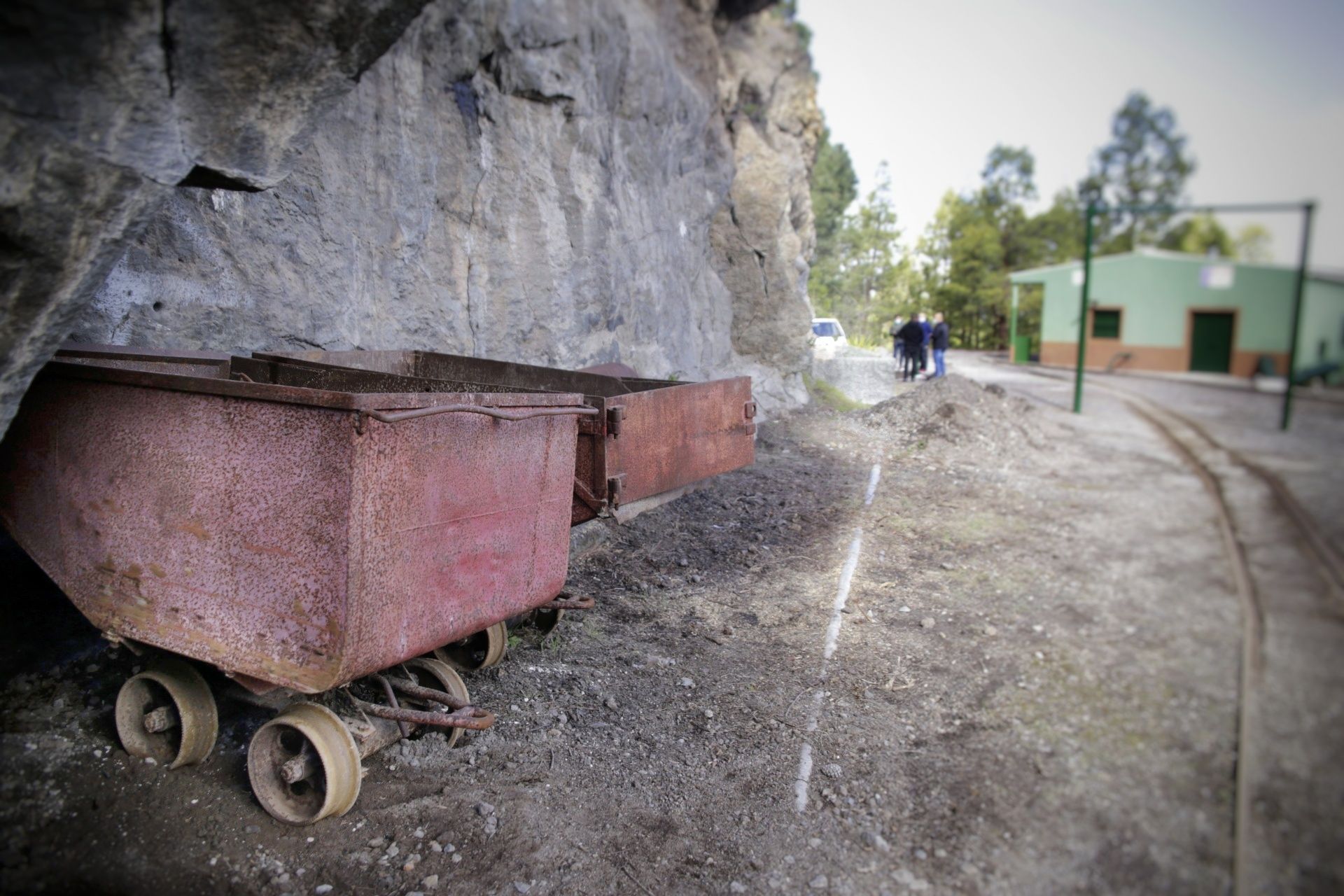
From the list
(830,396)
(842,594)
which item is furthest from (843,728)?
(830,396)

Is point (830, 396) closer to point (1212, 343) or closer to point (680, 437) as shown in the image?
point (680, 437)

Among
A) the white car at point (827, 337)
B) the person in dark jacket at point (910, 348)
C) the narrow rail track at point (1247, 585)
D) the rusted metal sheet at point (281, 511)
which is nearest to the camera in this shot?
the narrow rail track at point (1247, 585)

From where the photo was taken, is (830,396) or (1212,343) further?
(830,396)

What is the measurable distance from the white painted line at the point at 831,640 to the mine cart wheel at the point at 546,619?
1432mm

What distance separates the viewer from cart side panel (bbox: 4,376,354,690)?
2391 millimetres

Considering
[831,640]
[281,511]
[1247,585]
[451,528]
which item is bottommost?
[831,640]

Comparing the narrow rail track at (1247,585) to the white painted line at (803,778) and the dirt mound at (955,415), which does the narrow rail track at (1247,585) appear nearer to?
the dirt mound at (955,415)

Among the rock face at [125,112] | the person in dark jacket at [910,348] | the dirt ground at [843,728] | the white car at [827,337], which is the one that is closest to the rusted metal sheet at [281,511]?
the rock face at [125,112]

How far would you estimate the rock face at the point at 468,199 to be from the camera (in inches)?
102

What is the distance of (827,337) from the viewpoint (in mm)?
10719

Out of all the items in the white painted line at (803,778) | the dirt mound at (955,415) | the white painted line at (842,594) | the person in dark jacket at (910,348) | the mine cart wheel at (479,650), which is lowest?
the white painted line at (803,778)

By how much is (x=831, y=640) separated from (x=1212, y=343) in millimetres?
2993

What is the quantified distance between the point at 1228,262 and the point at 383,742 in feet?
10.1

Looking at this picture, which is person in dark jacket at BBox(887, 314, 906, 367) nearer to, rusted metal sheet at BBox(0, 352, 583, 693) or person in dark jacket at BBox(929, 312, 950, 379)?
person in dark jacket at BBox(929, 312, 950, 379)
